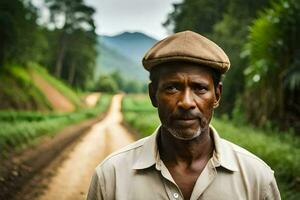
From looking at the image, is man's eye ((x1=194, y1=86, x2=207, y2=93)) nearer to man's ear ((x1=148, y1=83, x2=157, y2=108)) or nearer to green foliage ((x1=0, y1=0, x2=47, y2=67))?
man's ear ((x1=148, y1=83, x2=157, y2=108))

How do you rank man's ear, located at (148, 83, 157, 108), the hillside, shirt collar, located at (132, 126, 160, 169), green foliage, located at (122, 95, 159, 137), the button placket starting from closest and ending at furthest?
1. the button placket
2. shirt collar, located at (132, 126, 160, 169)
3. man's ear, located at (148, 83, 157, 108)
4. green foliage, located at (122, 95, 159, 137)
5. the hillside

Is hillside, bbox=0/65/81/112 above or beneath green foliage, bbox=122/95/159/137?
above

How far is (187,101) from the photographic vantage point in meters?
2.36

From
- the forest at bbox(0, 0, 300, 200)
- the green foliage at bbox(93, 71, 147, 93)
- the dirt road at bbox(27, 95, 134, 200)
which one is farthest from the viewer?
the green foliage at bbox(93, 71, 147, 93)

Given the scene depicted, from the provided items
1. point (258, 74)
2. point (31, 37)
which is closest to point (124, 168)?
point (258, 74)

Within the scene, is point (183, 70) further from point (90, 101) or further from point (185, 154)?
point (90, 101)

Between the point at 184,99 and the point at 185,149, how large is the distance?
277 millimetres

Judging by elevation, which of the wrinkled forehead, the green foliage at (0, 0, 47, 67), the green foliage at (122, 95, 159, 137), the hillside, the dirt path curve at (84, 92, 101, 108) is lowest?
the dirt path curve at (84, 92, 101, 108)

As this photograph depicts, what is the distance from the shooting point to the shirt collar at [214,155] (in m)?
2.37

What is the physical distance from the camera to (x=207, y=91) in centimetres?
245

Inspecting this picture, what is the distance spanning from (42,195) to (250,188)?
292 inches

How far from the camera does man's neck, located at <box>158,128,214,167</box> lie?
8.14 ft

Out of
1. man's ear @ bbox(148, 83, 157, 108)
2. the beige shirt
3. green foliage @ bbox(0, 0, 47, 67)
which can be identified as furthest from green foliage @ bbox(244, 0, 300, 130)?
green foliage @ bbox(0, 0, 47, 67)

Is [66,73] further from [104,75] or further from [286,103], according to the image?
[286,103]
